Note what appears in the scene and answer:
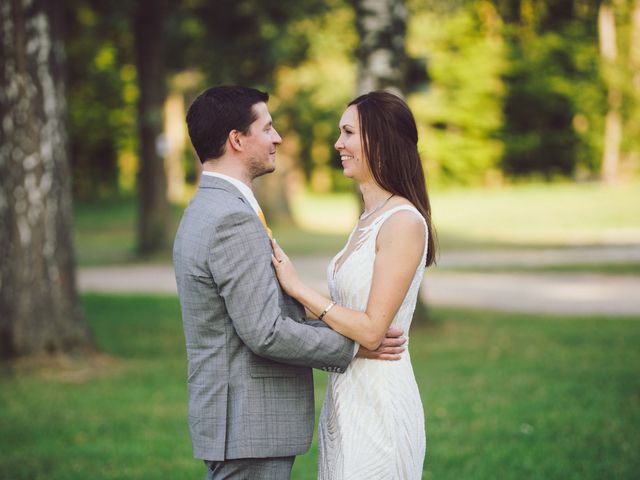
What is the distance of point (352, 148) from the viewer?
132 inches

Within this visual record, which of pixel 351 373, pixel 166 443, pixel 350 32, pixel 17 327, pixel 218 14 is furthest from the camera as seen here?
pixel 350 32

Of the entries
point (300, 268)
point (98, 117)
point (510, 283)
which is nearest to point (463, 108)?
point (98, 117)

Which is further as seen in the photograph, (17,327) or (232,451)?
(17,327)

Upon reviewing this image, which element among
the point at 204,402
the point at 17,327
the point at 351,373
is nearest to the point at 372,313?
the point at 351,373

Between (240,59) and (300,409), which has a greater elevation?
(240,59)

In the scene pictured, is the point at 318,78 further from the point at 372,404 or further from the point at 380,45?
the point at 372,404

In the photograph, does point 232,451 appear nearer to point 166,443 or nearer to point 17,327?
point 166,443

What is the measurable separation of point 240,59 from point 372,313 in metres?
18.5

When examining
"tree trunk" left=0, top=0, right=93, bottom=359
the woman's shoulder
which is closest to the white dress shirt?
the woman's shoulder

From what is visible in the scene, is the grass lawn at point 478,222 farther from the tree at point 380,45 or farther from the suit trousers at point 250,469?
the suit trousers at point 250,469

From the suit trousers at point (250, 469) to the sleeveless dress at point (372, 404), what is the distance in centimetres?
27

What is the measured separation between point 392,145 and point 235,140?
59cm

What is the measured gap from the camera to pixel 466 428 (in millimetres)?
6945

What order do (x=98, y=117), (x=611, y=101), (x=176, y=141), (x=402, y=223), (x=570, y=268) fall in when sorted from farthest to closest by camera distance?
(x=176, y=141) → (x=611, y=101) → (x=98, y=117) → (x=570, y=268) → (x=402, y=223)
